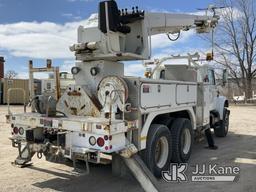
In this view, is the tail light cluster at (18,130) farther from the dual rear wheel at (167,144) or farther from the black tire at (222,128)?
the black tire at (222,128)

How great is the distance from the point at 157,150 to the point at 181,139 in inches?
39.3

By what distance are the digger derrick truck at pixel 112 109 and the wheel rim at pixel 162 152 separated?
0.02 m

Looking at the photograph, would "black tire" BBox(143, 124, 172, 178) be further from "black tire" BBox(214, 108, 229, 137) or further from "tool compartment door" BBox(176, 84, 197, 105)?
"black tire" BBox(214, 108, 229, 137)

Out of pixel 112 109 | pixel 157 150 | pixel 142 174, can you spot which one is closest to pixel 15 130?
pixel 112 109

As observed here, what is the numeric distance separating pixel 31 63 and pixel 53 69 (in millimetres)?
725

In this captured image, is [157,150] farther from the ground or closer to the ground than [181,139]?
closer to the ground

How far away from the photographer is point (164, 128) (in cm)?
699

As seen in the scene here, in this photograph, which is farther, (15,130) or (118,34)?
(118,34)

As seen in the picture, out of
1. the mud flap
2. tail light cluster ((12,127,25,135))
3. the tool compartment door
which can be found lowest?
the mud flap

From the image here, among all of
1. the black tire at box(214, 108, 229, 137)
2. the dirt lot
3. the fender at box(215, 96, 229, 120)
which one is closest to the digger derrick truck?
the dirt lot

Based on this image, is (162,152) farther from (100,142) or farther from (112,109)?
(100,142)

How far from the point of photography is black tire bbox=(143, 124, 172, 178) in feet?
21.3

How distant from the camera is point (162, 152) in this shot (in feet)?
23.8

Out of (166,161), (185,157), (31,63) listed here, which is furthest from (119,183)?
(31,63)
